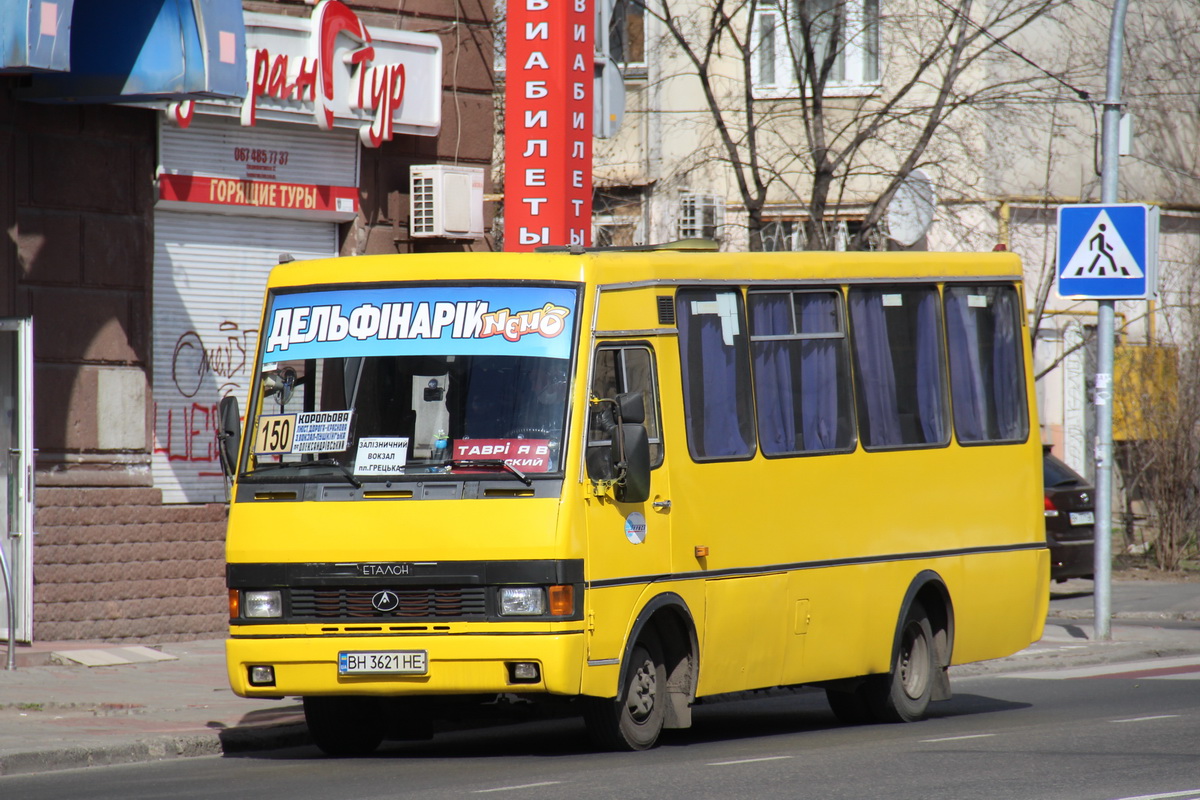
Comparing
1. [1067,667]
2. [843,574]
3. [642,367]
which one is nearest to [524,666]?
[642,367]

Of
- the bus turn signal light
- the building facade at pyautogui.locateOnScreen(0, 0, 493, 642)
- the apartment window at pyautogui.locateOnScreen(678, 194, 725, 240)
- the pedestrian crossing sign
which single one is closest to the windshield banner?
the bus turn signal light

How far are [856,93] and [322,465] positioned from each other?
707 inches

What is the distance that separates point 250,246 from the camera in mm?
17062

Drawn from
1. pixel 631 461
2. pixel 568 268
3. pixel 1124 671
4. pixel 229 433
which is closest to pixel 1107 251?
pixel 1124 671

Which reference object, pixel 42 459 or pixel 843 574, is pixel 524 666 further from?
pixel 42 459

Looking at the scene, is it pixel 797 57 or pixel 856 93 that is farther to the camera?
pixel 856 93

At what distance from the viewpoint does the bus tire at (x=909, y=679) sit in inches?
500

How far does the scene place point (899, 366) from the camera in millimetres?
12914

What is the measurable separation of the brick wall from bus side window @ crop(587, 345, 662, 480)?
6.31m

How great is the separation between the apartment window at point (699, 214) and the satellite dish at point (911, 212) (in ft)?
7.21

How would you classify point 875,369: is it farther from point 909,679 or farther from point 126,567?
point 126,567

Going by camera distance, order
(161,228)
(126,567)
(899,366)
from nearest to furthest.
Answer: (899,366), (126,567), (161,228)

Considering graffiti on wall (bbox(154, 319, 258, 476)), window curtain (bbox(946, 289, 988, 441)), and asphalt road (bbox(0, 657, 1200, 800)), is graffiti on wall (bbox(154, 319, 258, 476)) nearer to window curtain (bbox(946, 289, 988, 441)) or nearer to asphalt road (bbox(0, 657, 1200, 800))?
asphalt road (bbox(0, 657, 1200, 800))

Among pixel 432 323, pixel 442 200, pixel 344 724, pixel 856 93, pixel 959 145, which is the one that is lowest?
pixel 344 724
